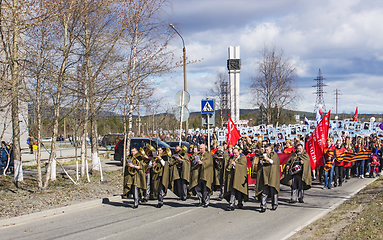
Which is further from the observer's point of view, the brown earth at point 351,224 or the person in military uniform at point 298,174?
the person in military uniform at point 298,174

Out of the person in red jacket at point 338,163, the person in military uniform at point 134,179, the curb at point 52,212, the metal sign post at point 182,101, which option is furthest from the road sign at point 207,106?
the curb at point 52,212

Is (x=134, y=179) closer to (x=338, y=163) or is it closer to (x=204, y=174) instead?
(x=204, y=174)

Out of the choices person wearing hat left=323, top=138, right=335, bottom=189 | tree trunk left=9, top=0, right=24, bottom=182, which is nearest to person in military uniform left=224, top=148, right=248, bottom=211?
person wearing hat left=323, top=138, right=335, bottom=189

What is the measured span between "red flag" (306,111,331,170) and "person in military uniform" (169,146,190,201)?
5.36 metres

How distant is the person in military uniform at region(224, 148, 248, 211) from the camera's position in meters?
9.30

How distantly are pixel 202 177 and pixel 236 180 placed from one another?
3.71ft

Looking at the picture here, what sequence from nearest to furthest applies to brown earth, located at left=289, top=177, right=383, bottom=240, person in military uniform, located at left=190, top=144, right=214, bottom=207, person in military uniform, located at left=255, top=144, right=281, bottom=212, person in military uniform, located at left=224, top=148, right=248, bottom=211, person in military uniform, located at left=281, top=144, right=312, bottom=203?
brown earth, located at left=289, top=177, right=383, bottom=240, person in military uniform, located at left=255, top=144, right=281, bottom=212, person in military uniform, located at left=224, top=148, right=248, bottom=211, person in military uniform, located at left=190, top=144, right=214, bottom=207, person in military uniform, located at left=281, top=144, right=312, bottom=203

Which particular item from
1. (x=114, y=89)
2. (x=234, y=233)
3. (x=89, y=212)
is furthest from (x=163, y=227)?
(x=114, y=89)

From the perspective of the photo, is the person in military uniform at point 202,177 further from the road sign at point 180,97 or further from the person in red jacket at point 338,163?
the person in red jacket at point 338,163

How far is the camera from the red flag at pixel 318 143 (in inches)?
504

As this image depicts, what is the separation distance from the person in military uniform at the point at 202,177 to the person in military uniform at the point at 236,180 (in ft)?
2.07

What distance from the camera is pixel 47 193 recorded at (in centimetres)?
1082

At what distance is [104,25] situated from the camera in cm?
1252

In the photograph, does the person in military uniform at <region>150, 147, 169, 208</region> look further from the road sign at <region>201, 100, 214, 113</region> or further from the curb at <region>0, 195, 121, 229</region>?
the road sign at <region>201, 100, 214, 113</region>
